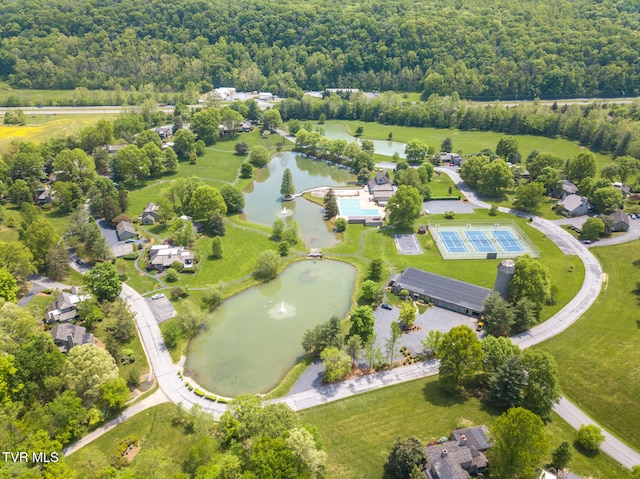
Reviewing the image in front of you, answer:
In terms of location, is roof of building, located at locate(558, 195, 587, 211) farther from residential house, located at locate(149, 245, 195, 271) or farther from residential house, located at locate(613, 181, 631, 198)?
residential house, located at locate(149, 245, 195, 271)

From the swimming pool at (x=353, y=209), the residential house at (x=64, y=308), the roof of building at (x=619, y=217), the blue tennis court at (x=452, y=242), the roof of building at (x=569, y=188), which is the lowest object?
the swimming pool at (x=353, y=209)

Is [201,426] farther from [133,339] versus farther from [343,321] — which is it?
[343,321]

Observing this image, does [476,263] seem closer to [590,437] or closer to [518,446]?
[590,437]

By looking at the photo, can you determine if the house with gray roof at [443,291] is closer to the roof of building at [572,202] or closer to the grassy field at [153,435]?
the grassy field at [153,435]

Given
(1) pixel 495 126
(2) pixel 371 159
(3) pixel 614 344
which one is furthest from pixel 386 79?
(3) pixel 614 344

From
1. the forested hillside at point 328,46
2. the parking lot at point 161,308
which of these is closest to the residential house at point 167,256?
the parking lot at point 161,308

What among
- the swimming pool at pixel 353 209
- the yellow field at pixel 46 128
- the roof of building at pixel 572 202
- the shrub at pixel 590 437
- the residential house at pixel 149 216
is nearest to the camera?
the shrub at pixel 590 437

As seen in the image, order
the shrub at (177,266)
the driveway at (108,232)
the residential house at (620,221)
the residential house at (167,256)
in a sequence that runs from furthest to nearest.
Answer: the residential house at (620,221) < the driveway at (108,232) < the residential house at (167,256) < the shrub at (177,266)
